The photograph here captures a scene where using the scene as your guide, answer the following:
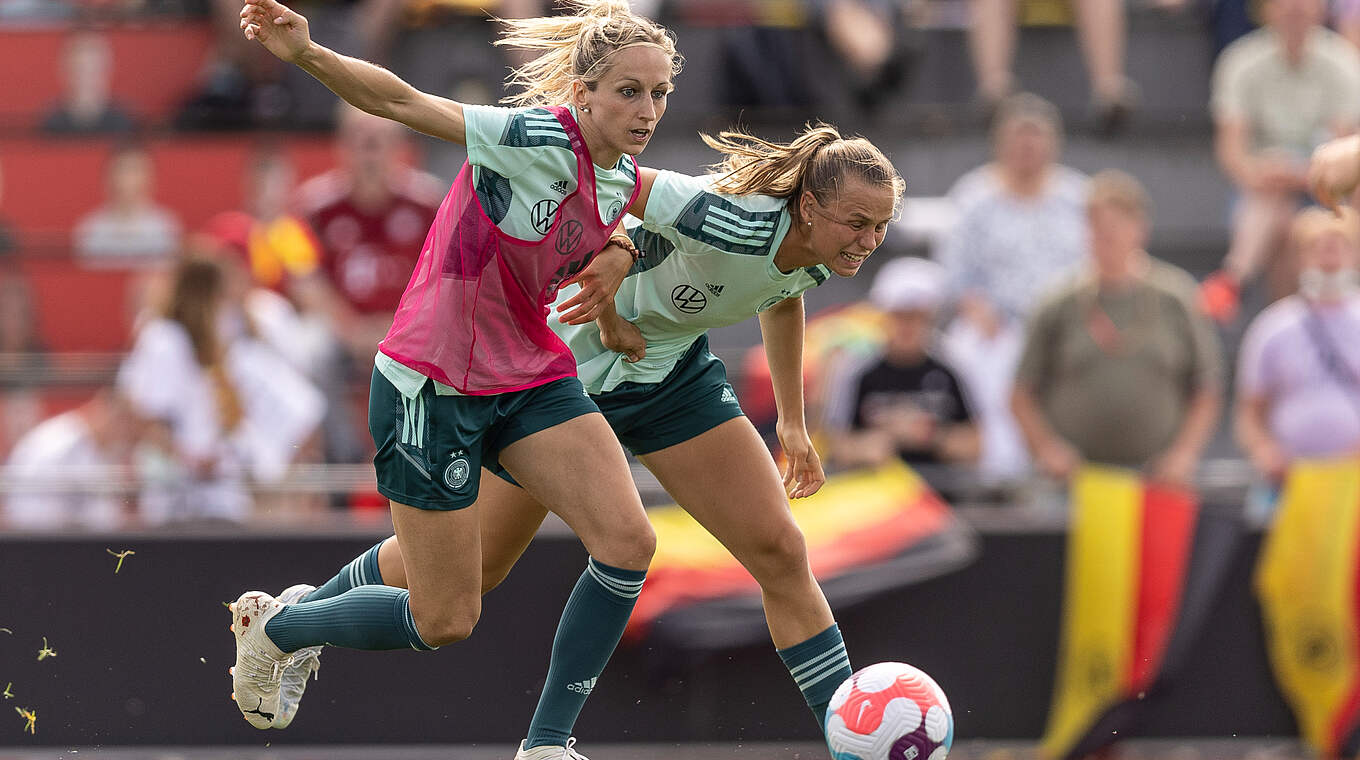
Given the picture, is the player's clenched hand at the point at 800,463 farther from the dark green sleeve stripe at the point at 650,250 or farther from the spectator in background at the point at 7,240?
the spectator in background at the point at 7,240

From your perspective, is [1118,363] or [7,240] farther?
[7,240]

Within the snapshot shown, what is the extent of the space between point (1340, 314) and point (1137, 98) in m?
3.56

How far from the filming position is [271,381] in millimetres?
8250

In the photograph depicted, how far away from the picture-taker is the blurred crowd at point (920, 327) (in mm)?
8109

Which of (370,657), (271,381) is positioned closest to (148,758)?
(370,657)

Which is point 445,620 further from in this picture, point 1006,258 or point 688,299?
point 1006,258

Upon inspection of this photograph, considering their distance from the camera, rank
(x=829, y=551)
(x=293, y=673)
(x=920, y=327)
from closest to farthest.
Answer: (x=293, y=673) < (x=829, y=551) < (x=920, y=327)

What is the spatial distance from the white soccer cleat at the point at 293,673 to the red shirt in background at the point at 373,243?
3.56 metres

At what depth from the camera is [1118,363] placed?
8578 mm

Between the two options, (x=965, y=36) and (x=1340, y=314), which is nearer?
(x=1340, y=314)

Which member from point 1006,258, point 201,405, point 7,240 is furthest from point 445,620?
point 7,240

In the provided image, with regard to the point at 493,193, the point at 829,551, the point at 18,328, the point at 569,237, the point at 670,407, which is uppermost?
the point at 493,193

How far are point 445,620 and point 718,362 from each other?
1.19m

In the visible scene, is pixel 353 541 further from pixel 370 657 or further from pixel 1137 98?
pixel 1137 98
